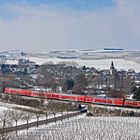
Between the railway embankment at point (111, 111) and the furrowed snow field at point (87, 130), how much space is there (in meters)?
1.52

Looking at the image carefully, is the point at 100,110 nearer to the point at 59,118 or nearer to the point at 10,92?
the point at 59,118

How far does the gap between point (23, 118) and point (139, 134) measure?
5359 mm

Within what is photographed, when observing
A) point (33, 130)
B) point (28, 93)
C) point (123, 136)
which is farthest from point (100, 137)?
point (28, 93)

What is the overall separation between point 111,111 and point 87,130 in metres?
5.58

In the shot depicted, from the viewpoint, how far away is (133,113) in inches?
778

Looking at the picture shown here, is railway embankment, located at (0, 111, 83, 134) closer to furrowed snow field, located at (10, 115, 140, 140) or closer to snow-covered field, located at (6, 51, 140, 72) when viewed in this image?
furrowed snow field, located at (10, 115, 140, 140)

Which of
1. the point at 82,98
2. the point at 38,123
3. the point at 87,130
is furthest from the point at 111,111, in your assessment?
the point at 87,130

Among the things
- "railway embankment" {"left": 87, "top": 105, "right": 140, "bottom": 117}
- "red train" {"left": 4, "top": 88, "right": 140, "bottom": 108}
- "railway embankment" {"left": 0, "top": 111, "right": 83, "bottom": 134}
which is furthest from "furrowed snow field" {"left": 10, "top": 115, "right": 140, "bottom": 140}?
"red train" {"left": 4, "top": 88, "right": 140, "bottom": 108}

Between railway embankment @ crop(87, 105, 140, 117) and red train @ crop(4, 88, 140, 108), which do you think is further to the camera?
red train @ crop(4, 88, 140, 108)

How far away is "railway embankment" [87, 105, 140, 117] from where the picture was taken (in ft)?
64.6

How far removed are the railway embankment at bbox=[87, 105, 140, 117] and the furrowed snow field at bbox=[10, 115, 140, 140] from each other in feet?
4.98

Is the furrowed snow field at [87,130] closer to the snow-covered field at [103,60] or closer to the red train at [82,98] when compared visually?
the red train at [82,98]

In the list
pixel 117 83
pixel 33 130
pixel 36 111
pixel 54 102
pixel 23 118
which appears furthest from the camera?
pixel 117 83

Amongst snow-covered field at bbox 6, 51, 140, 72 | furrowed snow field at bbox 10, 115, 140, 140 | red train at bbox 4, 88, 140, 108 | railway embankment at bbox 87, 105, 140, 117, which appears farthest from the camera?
snow-covered field at bbox 6, 51, 140, 72
